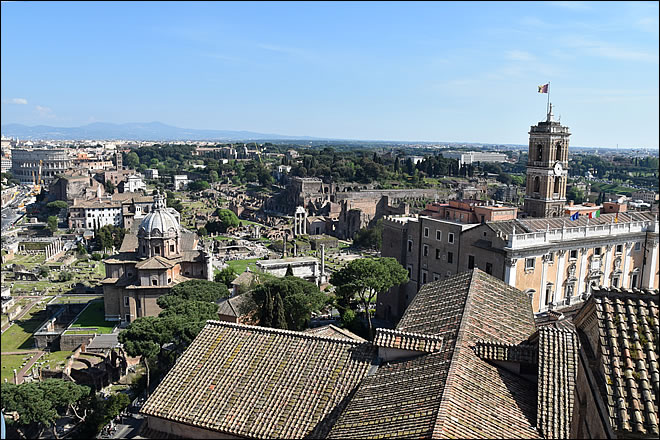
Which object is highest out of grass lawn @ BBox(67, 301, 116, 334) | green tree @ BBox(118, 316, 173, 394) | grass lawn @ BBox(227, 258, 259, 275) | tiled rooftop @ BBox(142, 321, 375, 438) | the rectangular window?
the rectangular window

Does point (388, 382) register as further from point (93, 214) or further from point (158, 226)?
point (93, 214)

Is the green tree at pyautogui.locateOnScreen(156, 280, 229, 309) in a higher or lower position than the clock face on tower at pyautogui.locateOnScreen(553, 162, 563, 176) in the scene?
lower

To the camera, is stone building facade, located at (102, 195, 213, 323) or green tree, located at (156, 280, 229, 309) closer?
green tree, located at (156, 280, 229, 309)

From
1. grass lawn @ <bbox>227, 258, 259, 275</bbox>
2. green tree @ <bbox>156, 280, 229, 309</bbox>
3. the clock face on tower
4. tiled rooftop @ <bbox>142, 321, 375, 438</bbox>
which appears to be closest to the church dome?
green tree @ <bbox>156, 280, 229, 309</bbox>

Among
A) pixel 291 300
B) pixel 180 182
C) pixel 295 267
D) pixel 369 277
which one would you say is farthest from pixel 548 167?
pixel 180 182

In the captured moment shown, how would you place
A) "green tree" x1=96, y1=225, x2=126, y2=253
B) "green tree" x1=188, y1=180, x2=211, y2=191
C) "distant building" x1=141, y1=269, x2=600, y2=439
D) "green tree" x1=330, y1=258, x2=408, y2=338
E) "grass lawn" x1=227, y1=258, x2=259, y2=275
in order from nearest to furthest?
"distant building" x1=141, y1=269, x2=600, y2=439, "green tree" x1=330, y1=258, x2=408, y2=338, "grass lawn" x1=227, y1=258, x2=259, y2=275, "green tree" x1=96, y1=225, x2=126, y2=253, "green tree" x1=188, y1=180, x2=211, y2=191

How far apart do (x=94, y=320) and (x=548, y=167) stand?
89.1 ft

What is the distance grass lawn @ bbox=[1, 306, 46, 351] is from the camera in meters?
28.0

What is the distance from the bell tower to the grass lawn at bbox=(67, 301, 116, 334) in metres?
24.8

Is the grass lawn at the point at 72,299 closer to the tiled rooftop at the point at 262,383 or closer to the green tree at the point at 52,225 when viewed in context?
the tiled rooftop at the point at 262,383

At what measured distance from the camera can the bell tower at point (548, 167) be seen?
27.9 m

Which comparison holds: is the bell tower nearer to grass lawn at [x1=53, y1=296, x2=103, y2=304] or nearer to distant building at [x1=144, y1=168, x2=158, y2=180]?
grass lawn at [x1=53, y1=296, x2=103, y2=304]

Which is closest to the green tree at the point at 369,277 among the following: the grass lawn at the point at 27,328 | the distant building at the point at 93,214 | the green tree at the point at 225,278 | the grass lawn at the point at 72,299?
the green tree at the point at 225,278

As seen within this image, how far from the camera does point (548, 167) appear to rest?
28.2 m
